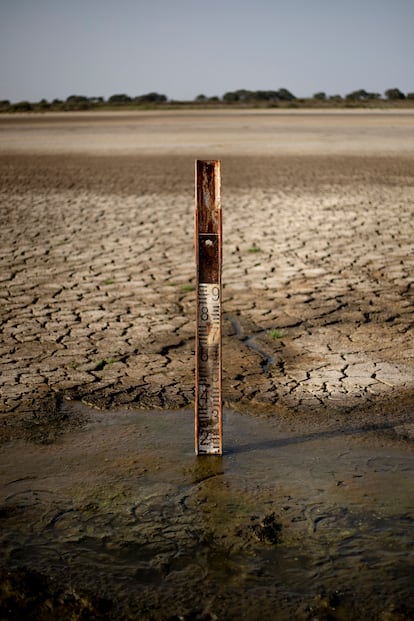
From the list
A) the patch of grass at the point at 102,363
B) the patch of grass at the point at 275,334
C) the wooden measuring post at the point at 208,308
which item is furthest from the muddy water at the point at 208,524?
the patch of grass at the point at 275,334

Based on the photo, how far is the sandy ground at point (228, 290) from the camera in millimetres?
4992

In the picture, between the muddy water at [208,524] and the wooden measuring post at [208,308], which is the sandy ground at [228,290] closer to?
the muddy water at [208,524]

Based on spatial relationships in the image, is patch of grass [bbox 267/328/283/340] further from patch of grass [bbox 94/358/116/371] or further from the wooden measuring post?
the wooden measuring post

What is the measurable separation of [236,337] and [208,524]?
110 inches

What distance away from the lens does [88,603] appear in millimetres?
2771

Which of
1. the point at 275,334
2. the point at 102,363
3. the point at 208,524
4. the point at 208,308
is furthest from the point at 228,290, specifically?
the point at 208,524

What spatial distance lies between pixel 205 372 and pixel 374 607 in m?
1.37

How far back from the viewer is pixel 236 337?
19.6 feet

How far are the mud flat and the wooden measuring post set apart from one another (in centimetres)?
19

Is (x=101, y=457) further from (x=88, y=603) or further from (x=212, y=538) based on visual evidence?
(x=88, y=603)

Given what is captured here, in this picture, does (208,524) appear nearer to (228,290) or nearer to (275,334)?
(275,334)

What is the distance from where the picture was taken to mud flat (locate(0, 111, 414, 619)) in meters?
3.36

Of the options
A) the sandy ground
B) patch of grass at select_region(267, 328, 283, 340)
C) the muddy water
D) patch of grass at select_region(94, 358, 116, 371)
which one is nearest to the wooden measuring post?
the muddy water

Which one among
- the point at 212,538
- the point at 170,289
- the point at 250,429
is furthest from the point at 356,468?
the point at 170,289
